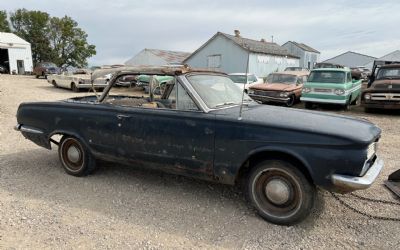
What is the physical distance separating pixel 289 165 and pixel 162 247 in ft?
5.11

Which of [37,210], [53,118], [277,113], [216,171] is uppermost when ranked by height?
[277,113]

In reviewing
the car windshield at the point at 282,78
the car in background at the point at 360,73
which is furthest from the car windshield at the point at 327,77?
the car in background at the point at 360,73

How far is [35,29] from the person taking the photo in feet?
178

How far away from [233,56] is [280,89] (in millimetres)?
16672

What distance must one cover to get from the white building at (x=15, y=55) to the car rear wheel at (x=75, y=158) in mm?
44582

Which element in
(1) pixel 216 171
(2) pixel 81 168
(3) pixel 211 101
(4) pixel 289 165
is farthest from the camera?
Result: (2) pixel 81 168

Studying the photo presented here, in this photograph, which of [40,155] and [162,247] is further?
[40,155]

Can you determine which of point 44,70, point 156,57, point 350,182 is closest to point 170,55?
point 156,57

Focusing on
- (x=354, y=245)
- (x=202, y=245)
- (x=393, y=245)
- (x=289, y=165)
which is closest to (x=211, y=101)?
(x=289, y=165)

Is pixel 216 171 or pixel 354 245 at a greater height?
pixel 216 171

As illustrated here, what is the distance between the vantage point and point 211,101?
13.5 ft

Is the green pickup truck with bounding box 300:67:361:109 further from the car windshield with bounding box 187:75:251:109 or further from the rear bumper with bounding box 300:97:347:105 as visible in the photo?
the car windshield with bounding box 187:75:251:109

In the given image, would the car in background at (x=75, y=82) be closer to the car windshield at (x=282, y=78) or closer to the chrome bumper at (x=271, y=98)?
the chrome bumper at (x=271, y=98)

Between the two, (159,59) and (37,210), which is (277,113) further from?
(159,59)
